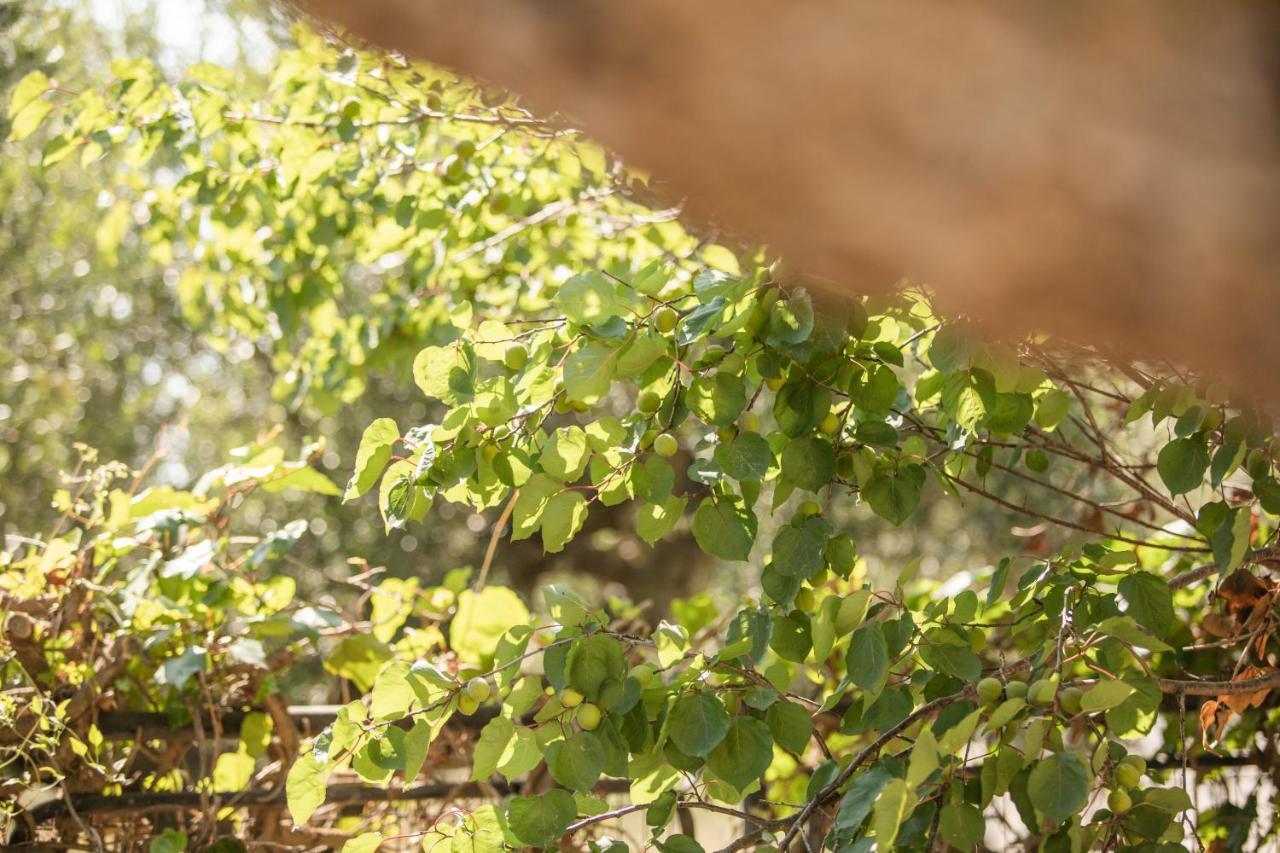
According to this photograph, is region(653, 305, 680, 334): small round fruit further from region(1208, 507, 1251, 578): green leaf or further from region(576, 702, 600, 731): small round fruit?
region(1208, 507, 1251, 578): green leaf

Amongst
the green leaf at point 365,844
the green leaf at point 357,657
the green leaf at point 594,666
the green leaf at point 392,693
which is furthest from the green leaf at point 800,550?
the green leaf at point 357,657

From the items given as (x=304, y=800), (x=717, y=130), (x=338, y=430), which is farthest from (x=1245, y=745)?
(x=338, y=430)

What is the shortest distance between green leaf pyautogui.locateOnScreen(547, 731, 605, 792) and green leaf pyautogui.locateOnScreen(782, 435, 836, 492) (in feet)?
1.30

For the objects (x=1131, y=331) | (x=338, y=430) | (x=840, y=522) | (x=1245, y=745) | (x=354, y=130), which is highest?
(x=1131, y=331)

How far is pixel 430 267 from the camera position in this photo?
311 centimetres

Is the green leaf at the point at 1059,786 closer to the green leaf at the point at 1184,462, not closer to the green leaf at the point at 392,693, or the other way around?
the green leaf at the point at 1184,462

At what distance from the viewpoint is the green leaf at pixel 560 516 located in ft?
4.29

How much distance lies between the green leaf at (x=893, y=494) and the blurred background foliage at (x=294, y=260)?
1.18 ft

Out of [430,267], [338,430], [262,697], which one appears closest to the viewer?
[262,697]

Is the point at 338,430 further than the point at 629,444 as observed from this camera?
Yes

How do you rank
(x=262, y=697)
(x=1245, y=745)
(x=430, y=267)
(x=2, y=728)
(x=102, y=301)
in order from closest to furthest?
1. (x=2, y=728)
2. (x=262, y=697)
3. (x=1245, y=745)
4. (x=430, y=267)
5. (x=102, y=301)

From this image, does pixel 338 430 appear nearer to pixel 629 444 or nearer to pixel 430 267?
pixel 430 267

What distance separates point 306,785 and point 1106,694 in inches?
36.4

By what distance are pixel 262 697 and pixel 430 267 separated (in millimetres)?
1353
